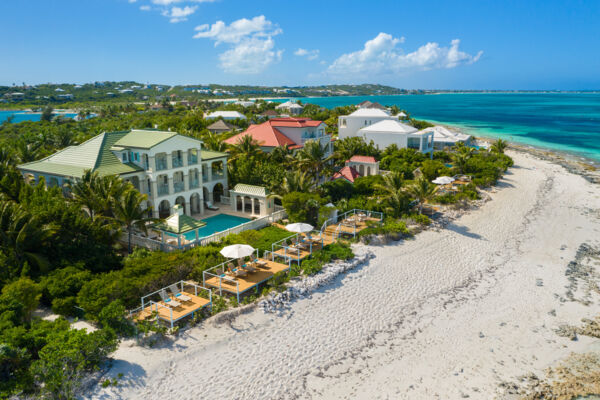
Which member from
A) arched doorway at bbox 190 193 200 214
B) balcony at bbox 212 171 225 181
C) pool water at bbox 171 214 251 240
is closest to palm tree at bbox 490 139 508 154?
balcony at bbox 212 171 225 181

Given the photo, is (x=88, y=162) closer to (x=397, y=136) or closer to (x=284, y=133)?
(x=284, y=133)

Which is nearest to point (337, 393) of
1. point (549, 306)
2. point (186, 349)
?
point (186, 349)

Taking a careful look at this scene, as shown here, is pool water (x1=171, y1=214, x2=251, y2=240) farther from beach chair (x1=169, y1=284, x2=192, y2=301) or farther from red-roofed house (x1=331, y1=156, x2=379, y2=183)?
red-roofed house (x1=331, y1=156, x2=379, y2=183)

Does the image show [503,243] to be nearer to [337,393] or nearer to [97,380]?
[337,393]

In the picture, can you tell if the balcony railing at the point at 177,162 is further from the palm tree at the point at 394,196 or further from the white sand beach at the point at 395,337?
the palm tree at the point at 394,196

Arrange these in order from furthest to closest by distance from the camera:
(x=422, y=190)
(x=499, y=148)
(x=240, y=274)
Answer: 1. (x=499, y=148)
2. (x=422, y=190)
3. (x=240, y=274)

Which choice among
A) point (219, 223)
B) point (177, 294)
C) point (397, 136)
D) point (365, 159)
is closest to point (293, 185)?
point (219, 223)

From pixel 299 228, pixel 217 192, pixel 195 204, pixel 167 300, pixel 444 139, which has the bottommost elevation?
pixel 167 300
